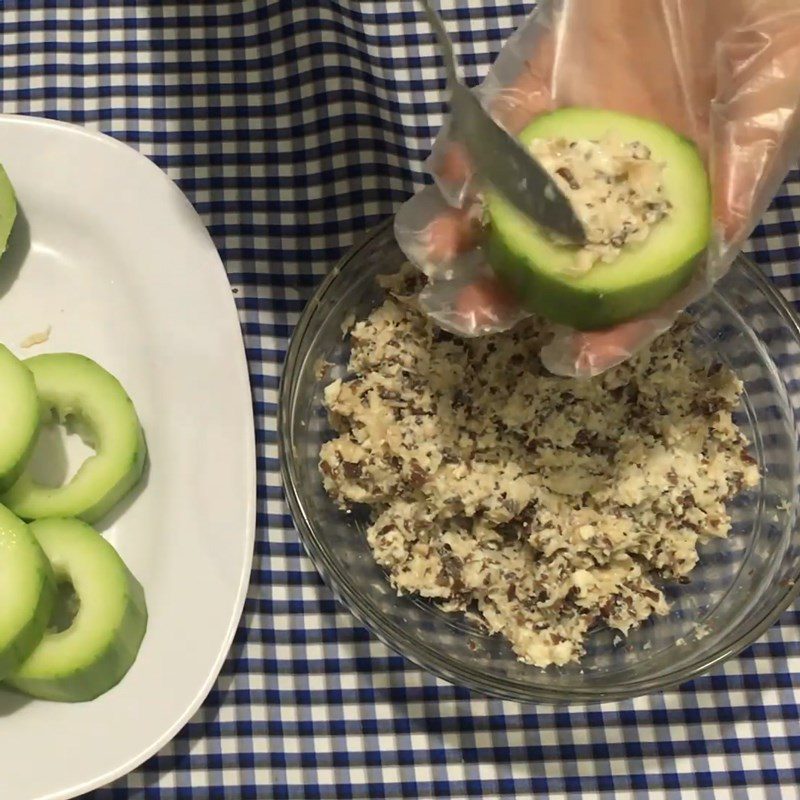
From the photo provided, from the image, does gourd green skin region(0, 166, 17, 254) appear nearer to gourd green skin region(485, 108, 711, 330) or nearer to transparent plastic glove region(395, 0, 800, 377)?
transparent plastic glove region(395, 0, 800, 377)

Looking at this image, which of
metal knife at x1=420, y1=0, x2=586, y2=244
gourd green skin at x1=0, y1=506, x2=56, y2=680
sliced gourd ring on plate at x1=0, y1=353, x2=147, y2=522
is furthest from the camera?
sliced gourd ring on plate at x1=0, y1=353, x2=147, y2=522

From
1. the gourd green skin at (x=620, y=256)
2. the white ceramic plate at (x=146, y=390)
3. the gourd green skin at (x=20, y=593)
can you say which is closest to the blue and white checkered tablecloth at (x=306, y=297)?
the white ceramic plate at (x=146, y=390)

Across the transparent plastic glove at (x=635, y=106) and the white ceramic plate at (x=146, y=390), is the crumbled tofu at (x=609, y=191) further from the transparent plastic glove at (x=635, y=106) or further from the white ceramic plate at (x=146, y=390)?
the white ceramic plate at (x=146, y=390)

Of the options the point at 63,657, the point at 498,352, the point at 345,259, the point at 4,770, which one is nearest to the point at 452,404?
the point at 498,352

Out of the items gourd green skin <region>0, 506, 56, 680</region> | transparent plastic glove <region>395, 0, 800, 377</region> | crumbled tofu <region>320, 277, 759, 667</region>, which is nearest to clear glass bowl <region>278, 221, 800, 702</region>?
crumbled tofu <region>320, 277, 759, 667</region>

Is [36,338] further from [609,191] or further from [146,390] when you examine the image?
[609,191]

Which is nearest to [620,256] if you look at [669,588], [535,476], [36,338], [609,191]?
[609,191]
